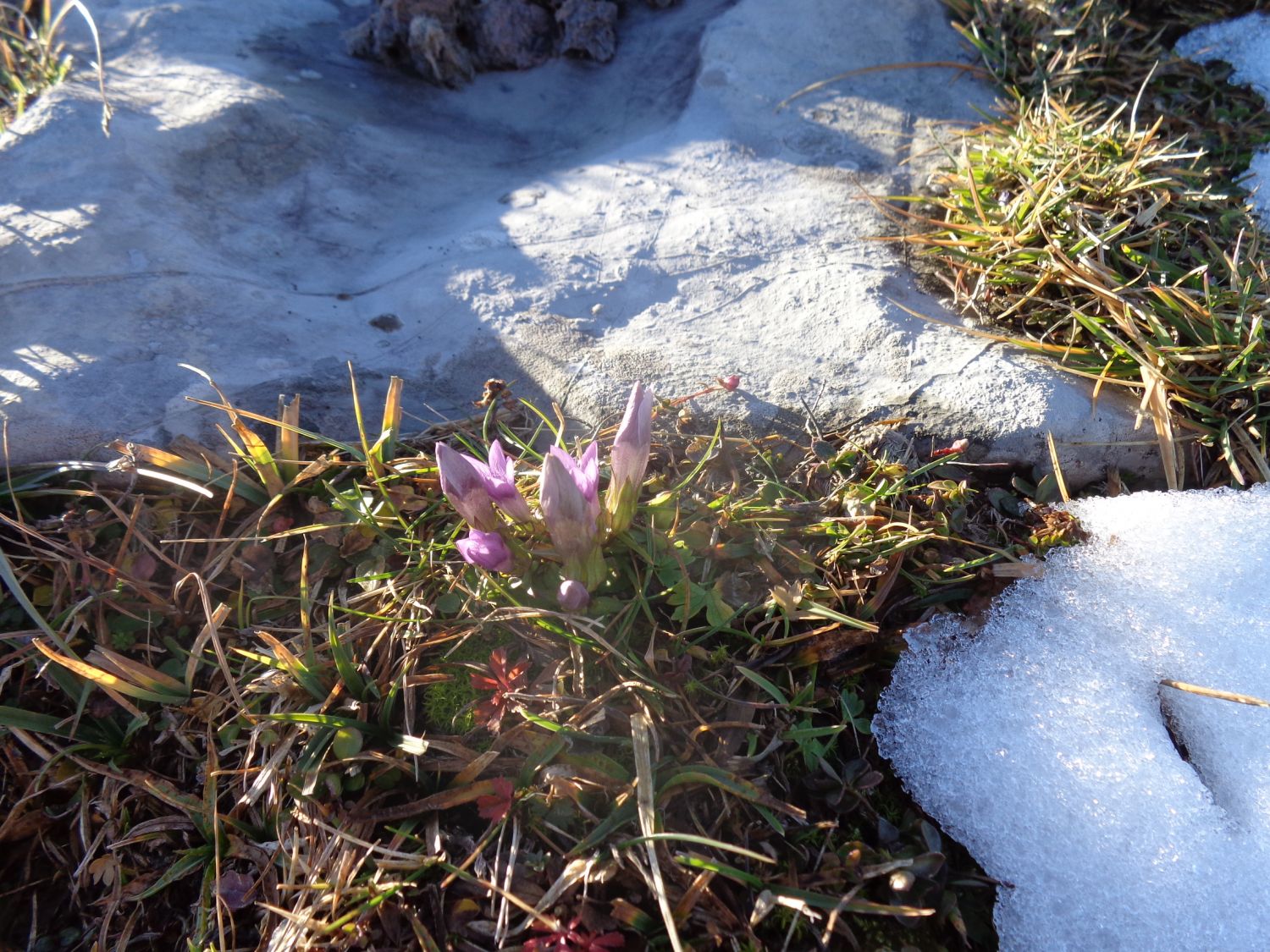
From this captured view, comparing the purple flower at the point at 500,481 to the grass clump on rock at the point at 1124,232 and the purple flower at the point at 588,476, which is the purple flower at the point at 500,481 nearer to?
the purple flower at the point at 588,476

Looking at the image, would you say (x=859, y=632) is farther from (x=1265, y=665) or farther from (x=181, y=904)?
(x=181, y=904)

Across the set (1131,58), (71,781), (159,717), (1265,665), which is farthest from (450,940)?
(1131,58)

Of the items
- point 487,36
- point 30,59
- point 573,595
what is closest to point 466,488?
point 573,595

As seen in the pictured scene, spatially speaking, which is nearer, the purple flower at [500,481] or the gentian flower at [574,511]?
the gentian flower at [574,511]

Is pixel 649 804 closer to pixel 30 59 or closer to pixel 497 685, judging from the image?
pixel 497 685

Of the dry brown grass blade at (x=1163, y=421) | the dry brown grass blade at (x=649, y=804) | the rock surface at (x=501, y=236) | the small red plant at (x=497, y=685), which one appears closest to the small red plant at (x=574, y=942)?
the dry brown grass blade at (x=649, y=804)

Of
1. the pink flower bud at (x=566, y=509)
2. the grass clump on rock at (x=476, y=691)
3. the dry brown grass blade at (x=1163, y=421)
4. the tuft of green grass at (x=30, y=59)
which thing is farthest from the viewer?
the tuft of green grass at (x=30, y=59)

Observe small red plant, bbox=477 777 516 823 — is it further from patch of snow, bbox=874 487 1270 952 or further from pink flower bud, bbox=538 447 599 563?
patch of snow, bbox=874 487 1270 952
